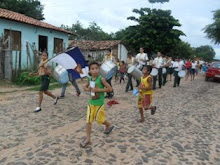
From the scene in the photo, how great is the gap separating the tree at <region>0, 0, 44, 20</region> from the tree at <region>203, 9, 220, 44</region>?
65.2 ft

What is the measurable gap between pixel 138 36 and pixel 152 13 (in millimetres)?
2883

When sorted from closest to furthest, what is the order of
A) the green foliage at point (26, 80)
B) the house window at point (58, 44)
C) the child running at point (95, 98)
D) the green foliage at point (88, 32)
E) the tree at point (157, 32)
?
the child running at point (95, 98)
the green foliage at point (26, 80)
the house window at point (58, 44)
the tree at point (157, 32)
the green foliage at point (88, 32)

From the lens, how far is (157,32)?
2742 cm

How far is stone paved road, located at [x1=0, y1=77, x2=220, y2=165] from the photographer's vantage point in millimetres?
4203

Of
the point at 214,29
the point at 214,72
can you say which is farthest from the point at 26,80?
the point at 214,29

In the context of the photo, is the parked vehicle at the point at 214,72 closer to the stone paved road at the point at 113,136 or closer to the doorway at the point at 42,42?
the stone paved road at the point at 113,136

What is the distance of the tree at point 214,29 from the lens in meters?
29.0

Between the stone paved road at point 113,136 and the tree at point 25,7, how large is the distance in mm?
22712

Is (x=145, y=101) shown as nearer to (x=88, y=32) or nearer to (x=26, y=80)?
(x=26, y=80)

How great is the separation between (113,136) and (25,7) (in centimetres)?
2775

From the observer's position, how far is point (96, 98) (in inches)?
183

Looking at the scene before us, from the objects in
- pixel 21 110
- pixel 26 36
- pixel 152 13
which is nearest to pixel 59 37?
pixel 26 36

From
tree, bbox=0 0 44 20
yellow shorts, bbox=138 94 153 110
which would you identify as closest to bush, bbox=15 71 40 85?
yellow shorts, bbox=138 94 153 110

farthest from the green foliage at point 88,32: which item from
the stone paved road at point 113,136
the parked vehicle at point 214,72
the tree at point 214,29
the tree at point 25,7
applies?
the stone paved road at point 113,136
